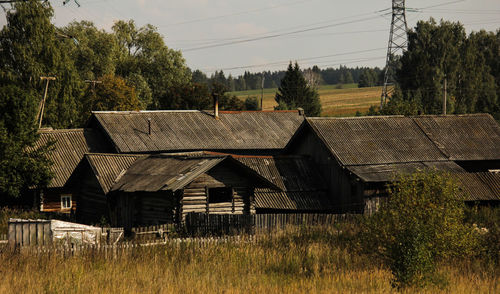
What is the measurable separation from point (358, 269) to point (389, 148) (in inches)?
835

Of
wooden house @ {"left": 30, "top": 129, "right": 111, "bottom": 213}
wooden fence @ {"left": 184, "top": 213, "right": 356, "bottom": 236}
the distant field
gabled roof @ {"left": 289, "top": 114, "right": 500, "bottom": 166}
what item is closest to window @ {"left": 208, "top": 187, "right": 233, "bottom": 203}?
wooden fence @ {"left": 184, "top": 213, "right": 356, "bottom": 236}

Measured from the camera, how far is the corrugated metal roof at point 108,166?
32.2 m

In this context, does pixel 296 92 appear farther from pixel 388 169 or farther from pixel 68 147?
pixel 388 169

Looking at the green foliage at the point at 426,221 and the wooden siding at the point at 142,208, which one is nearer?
the green foliage at the point at 426,221

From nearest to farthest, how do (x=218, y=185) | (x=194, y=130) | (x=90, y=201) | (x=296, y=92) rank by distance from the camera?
1. (x=218, y=185)
2. (x=90, y=201)
3. (x=194, y=130)
4. (x=296, y=92)

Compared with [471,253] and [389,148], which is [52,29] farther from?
[471,253]

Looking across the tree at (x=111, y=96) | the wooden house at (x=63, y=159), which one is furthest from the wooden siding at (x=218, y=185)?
the tree at (x=111, y=96)

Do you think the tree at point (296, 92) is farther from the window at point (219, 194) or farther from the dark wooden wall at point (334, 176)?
the window at point (219, 194)

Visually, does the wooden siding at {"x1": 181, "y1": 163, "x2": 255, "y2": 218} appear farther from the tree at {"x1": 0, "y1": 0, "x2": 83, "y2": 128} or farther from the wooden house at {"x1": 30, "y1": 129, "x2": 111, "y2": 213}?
the tree at {"x1": 0, "y1": 0, "x2": 83, "y2": 128}

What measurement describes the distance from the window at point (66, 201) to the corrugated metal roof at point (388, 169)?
16.5 meters

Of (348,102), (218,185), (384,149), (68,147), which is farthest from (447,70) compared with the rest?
(218,185)

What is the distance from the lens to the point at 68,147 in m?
42.7

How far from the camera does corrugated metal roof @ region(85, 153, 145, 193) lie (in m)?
32.2

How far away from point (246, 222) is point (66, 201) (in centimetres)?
1861
